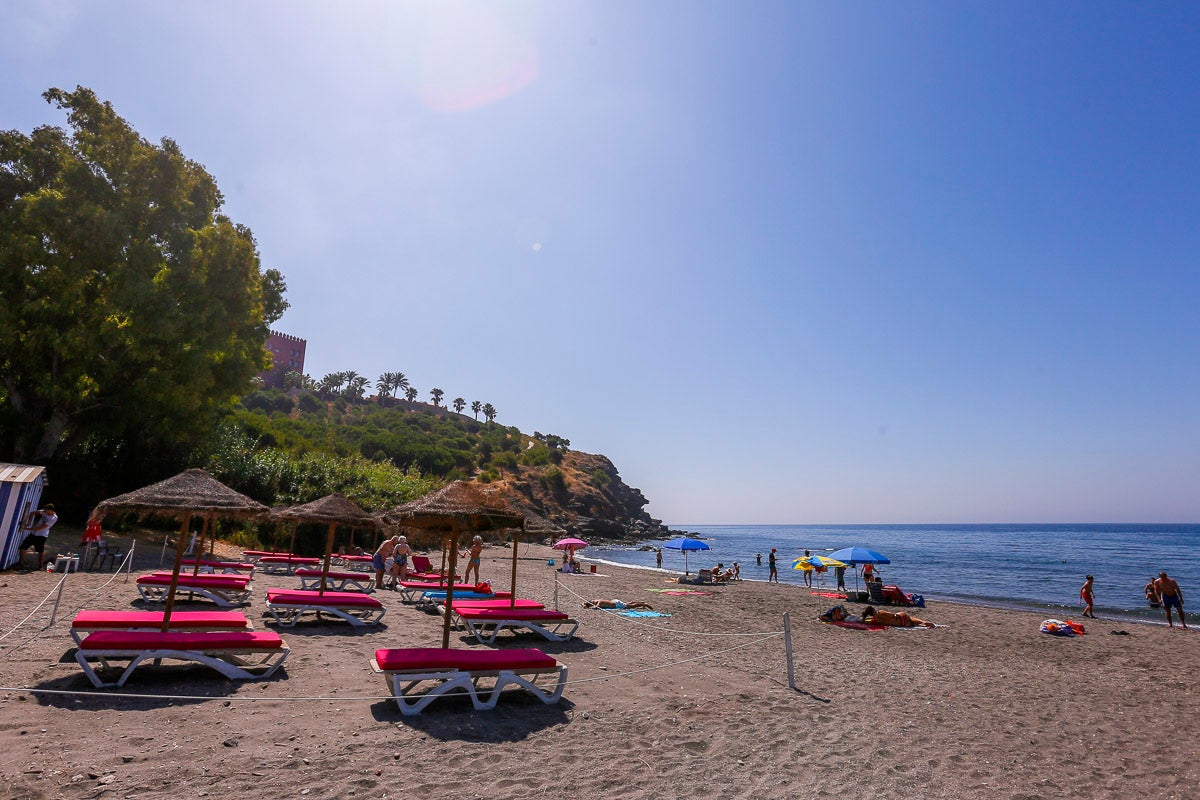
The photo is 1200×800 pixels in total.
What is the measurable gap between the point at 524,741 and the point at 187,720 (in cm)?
336

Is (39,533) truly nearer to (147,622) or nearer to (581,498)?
(147,622)

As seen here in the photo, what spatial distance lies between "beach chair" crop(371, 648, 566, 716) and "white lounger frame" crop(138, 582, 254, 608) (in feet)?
23.6

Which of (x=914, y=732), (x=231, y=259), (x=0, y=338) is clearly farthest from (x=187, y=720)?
(x=231, y=259)

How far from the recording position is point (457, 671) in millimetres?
6688

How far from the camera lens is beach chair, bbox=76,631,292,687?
6.48 meters

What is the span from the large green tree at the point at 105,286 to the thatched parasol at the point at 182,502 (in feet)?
41.3

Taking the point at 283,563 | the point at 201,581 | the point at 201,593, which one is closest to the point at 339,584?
the point at 201,593

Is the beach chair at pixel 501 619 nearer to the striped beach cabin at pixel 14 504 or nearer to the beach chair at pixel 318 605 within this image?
the beach chair at pixel 318 605

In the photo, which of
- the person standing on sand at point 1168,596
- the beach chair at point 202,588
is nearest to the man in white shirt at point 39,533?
the beach chair at point 202,588

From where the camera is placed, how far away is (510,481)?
70312mm

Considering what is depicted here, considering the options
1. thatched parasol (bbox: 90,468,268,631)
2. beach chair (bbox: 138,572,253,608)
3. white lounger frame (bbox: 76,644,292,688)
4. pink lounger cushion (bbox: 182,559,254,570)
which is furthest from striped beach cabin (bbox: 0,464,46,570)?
white lounger frame (bbox: 76,644,292,688)

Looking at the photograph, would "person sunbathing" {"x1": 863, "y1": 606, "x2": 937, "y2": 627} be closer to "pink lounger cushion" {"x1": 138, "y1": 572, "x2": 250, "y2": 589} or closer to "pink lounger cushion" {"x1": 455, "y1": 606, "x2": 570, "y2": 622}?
"pink lounger cushion" {"x1": 455, "y1": 606, "x2": 570, "y2": 622}

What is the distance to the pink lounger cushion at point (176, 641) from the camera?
650 centimetres

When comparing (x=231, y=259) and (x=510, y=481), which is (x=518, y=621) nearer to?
(x=231, y=259)
